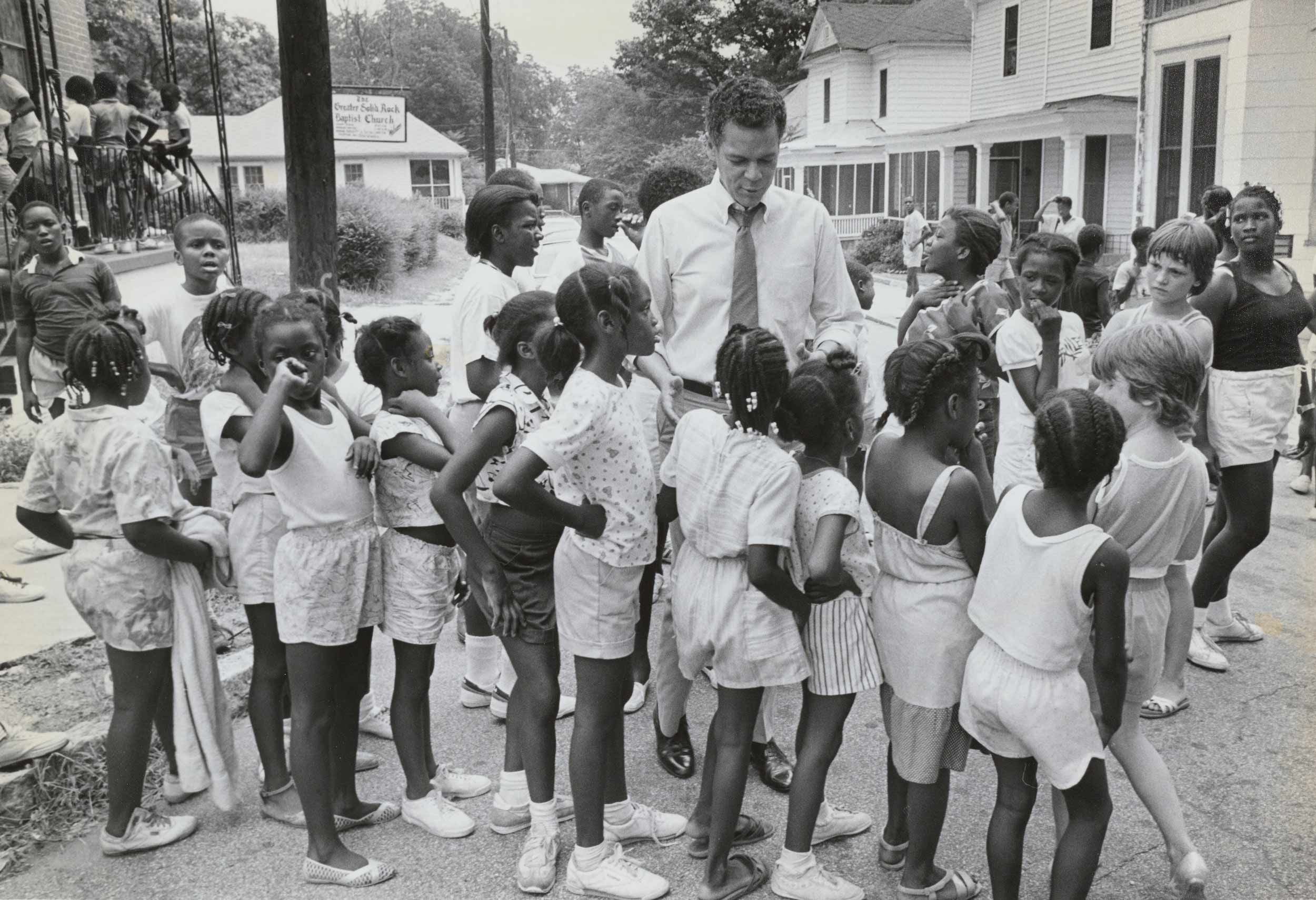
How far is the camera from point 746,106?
3.60 m

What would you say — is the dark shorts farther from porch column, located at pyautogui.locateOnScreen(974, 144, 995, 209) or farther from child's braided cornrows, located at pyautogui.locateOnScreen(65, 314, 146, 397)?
porch column, located at pyautogui.locateOnScreen(974, 144, 995, 209)

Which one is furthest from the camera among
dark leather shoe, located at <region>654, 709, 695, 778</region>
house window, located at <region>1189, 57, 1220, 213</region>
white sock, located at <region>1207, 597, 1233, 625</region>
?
house window, located at <region>1189, 57, 1220, 213</region>

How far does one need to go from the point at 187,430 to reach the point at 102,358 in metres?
1.29

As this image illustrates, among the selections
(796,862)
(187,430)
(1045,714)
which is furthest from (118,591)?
(1045,714)

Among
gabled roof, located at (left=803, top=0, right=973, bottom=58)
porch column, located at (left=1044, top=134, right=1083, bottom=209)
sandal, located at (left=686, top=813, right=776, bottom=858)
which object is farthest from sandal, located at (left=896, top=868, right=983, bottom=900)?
Answer: gabled roof, located at (left=803, top=0, right=973, bottom=58)

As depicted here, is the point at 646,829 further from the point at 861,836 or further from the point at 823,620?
the point at 823,620

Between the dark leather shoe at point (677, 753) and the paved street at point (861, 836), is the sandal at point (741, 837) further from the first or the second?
the dark leather shoe at point (677, 753)

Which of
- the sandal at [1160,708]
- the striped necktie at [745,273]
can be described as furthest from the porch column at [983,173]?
the striped necktie at [745,273]

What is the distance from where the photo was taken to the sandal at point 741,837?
340 cm

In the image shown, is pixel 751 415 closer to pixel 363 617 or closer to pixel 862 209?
pixel 363 617

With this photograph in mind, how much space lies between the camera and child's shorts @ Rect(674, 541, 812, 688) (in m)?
3.04

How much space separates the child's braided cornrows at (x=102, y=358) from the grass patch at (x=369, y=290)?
15.0 meters

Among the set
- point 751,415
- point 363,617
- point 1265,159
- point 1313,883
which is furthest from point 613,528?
point 1265,159

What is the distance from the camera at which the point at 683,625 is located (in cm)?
317
